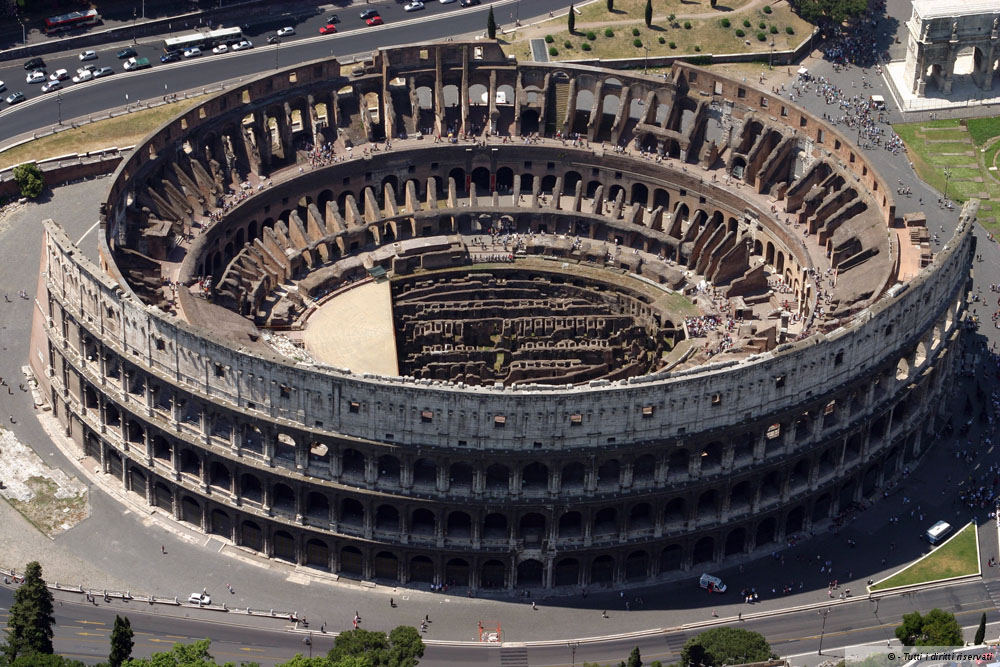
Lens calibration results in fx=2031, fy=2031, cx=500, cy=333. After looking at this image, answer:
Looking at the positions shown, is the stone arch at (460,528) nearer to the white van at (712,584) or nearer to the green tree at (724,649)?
the white van at (712,584)

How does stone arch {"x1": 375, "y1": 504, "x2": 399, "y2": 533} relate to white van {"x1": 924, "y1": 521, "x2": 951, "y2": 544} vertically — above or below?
above

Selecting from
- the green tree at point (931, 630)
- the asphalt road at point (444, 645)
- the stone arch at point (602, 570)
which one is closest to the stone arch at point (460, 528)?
the asphalt road at point (444, 645)

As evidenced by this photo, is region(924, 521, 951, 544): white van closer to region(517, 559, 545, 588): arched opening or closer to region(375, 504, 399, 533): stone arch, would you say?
region(517, 559, 545, 588): arched opening

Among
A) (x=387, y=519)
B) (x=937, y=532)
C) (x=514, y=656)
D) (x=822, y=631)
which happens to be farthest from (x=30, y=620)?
(x=937, y=532)

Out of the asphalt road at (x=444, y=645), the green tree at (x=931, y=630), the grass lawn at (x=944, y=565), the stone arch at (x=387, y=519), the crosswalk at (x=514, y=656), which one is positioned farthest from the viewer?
the grass lawn at (x=944, y=565)

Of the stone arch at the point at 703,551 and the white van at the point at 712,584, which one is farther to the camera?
the stone arch at the point at 703,551

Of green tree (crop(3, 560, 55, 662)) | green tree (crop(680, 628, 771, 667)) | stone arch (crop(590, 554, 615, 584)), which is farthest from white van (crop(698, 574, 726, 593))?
green tree (crop(3, 560, 55, 662))
